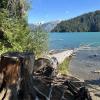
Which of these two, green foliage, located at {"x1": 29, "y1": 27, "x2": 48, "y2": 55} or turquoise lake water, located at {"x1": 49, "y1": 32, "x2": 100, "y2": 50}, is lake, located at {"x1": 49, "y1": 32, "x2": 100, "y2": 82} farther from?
green foliage, located at {"x1": 29, "y1": 27, "x2": 48, "y2": 55}

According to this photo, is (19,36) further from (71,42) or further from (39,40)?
Result: (71,42)

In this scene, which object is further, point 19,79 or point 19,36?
point 19,36

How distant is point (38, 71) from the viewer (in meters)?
12.9

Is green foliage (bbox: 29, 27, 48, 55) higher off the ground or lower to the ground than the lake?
higher

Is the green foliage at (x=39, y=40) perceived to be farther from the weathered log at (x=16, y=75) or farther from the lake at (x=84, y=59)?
the weathered log at (x=16, y=75)

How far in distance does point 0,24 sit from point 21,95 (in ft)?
28.3

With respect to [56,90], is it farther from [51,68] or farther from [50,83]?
[51,68]

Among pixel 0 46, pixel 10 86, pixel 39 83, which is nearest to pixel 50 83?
pixel 39 83

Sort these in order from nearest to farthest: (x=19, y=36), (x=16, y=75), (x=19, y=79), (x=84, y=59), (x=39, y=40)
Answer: (x=16, y=75), (x=19, y=79), (x=19, y=36), (x=39, y=40), (x=84, y=59)

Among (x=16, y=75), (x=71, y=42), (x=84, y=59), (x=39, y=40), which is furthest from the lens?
(x=71, y=42)

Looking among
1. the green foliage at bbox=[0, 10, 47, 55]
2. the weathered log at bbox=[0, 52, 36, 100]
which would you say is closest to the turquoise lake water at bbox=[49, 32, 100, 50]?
the green foliage at bbox=[0, 10, 47, 55]

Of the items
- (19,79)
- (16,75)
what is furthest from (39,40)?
(16,75)

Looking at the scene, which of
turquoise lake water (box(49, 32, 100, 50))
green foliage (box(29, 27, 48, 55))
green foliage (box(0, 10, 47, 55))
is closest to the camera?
green foliage (box(0, 10, 47, 55))

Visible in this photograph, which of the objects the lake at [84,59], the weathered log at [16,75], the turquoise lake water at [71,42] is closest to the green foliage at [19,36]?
the lake at [84,59]
